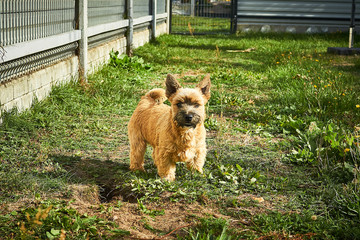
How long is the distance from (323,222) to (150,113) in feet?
6.58

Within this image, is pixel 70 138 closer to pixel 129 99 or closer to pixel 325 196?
pixel 129 99

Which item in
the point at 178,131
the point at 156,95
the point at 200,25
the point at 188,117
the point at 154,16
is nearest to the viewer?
the point at 188,117

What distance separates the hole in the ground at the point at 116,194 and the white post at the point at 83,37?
4011 millimetres

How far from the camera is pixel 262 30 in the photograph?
19.1 meters

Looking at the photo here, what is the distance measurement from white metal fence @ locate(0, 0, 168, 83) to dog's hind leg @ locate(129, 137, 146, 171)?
185cm

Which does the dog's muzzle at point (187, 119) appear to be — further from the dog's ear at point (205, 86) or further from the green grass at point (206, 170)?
the green grass at point (206, 170)

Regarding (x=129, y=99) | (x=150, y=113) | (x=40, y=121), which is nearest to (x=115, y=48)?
(x=129, y=99)

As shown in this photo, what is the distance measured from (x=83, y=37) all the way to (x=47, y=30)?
1.31m

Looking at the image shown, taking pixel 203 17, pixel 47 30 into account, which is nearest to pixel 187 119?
pixel 47 30

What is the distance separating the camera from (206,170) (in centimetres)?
446

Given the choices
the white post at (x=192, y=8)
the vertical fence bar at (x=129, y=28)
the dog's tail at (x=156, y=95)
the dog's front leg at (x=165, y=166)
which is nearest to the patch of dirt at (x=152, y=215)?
the dog's front leg at (x=165, y=166)

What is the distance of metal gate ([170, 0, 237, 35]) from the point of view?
20.0 metres

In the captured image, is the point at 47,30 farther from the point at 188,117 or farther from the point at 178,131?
the point at 188,117

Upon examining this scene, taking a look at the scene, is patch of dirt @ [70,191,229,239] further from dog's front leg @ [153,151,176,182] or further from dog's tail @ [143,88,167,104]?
dog's tail @ [143,88,167,104]
